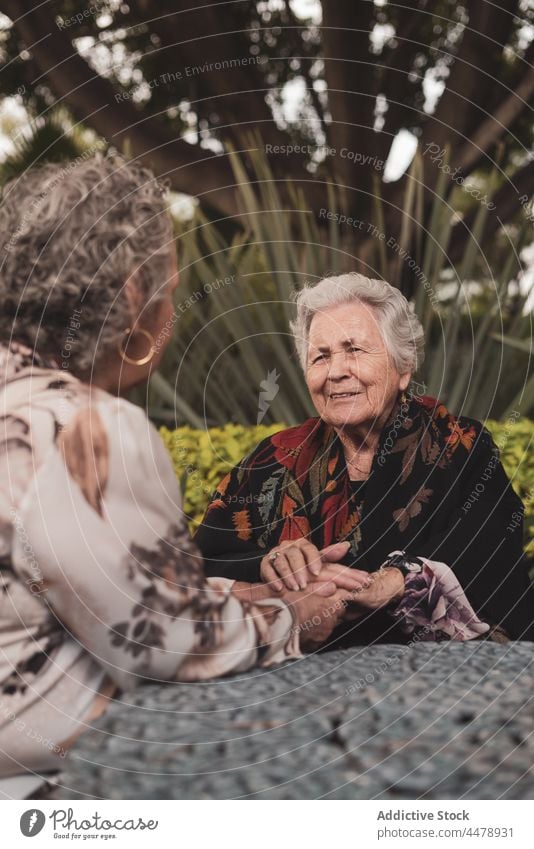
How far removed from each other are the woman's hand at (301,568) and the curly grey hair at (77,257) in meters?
0.78

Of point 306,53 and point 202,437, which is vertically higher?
point 306,53

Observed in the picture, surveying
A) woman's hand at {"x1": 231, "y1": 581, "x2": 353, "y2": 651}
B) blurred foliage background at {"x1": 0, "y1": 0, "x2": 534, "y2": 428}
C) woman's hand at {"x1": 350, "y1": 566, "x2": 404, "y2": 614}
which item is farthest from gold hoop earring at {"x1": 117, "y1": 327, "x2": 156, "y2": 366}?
blurred foliage background at {"x1": 0, "y1": 0, "x2": 534, "y2": 428}

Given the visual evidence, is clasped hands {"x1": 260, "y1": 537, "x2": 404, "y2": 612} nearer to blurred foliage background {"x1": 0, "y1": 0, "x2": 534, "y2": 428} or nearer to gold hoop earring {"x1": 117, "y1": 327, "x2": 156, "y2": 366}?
gold hoop earring {"x1": 117, "y1": 327, "x2": 156, "y2": 366}

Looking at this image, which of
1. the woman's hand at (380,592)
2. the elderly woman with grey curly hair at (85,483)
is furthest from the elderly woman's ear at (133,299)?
the woman's hand at (380,592)

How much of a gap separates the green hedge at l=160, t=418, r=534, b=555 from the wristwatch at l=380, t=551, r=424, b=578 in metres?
1.29

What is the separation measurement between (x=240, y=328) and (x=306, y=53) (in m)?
3.07

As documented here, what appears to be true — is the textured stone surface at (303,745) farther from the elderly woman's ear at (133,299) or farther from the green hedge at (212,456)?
the green hedge at (212,456)

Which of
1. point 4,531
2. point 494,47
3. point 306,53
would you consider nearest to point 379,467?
point 4,531

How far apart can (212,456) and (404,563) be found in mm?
1469

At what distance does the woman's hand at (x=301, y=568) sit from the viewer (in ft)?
7.63

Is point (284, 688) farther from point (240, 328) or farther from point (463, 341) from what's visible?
point (463, 341)

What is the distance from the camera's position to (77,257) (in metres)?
1.86
